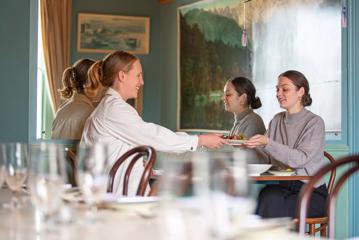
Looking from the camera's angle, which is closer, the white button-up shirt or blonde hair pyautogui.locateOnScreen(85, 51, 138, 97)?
the white button-up shirt

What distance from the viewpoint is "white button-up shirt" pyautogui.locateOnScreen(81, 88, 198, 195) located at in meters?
3.46

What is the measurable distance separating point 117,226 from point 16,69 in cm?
273

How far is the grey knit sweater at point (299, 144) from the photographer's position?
389 cm

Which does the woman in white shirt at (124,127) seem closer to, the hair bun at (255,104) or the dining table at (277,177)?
the dining table at (277,177)

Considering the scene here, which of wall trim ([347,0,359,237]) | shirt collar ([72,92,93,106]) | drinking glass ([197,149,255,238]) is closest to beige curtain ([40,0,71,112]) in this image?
shirt collar ([72,92,93,106])

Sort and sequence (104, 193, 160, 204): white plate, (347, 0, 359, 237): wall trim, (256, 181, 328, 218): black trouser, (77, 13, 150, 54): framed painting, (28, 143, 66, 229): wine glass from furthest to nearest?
1. (77, 13, 150, 54): framed painting
2. (347, 0, 359, 237): wall trim
3. (256, 181, 328, 218): black trouser
4. (104, 193, 160, 204): white plate
5. (28, 143, 66, 229): wine glass

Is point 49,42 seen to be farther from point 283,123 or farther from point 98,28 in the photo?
point 283,123

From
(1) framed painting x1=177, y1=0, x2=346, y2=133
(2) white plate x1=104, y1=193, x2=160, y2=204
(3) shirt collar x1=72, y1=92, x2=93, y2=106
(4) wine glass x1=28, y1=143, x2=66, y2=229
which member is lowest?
(2) white plate x1=104, y1=193, x2=160, y2=204

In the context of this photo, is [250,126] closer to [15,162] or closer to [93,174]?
[15,162]

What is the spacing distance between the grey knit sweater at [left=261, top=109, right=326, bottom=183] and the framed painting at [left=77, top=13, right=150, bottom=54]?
4.87 metres

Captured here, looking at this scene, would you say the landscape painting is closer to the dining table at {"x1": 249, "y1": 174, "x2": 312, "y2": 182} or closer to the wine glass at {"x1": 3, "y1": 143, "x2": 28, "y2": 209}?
the dining table at {"x1": 249, "y1": 174, "x2": 312, "y2": 182}

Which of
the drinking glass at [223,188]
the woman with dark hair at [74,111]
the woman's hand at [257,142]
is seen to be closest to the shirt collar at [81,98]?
the woman with dark hair at [74,111]

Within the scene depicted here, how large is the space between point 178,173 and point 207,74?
253 inches

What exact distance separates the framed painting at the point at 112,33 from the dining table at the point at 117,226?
23.0 feet
